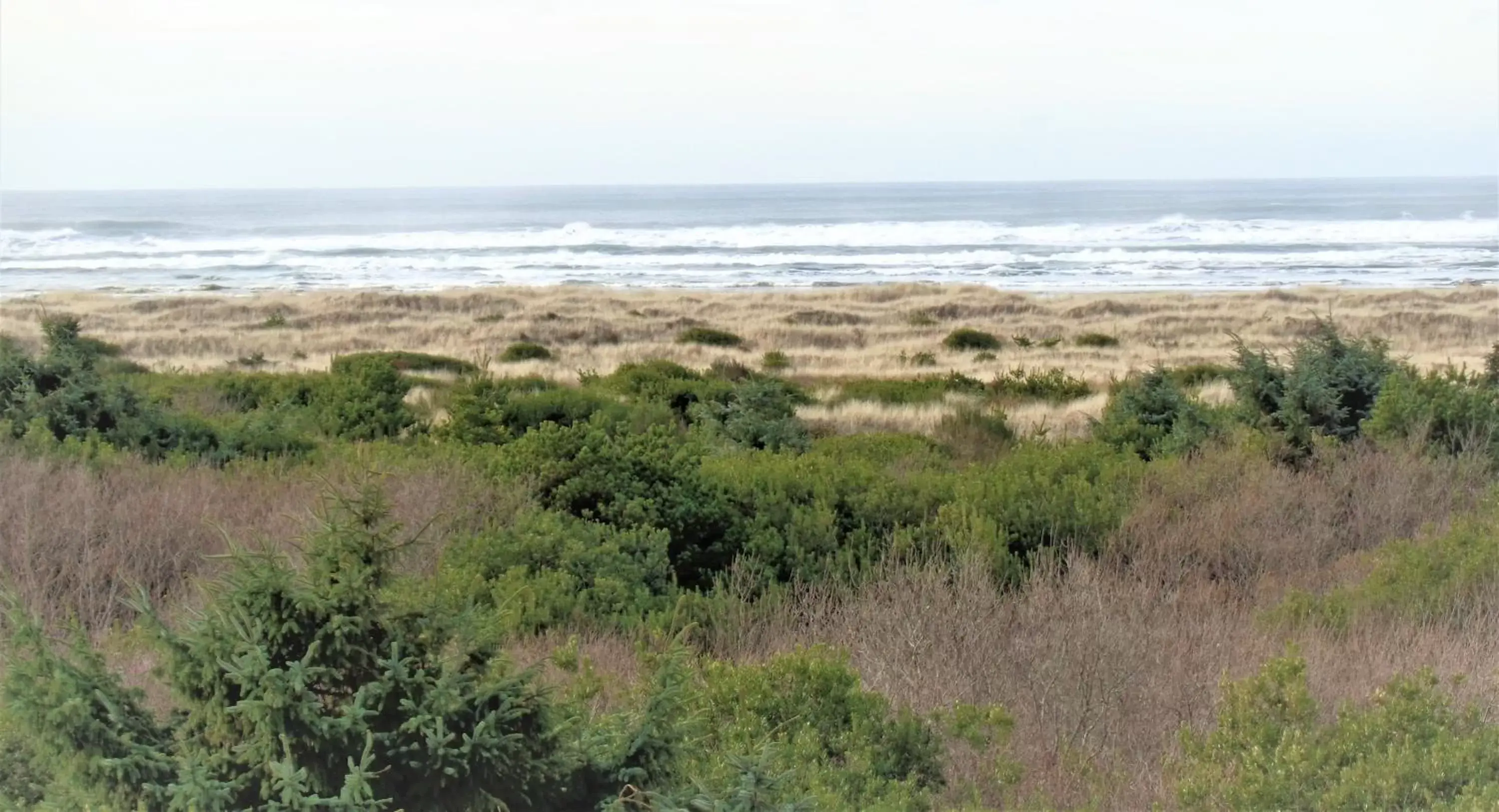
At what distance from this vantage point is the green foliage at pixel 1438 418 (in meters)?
10.9

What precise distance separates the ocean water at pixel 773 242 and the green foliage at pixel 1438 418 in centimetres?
4666

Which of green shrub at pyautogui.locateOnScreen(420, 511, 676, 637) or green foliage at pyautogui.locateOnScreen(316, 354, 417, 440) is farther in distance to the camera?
green foliage at pyautogui.locateOnScreen(316, 354, 417, 440)

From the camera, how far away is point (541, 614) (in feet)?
22.4

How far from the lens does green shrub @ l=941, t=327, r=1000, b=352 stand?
30.4m

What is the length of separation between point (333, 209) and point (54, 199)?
34.8m

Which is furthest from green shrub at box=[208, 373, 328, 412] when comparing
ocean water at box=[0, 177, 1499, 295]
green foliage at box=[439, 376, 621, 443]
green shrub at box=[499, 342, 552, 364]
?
ocean water at box=[0, 177, 1499, 295]

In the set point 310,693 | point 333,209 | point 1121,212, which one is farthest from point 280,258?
point 310,693

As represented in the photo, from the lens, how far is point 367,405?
14.0m

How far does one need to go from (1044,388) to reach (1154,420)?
22.3 ft

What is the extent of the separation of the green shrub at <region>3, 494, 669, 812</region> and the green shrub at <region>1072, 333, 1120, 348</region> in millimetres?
29121

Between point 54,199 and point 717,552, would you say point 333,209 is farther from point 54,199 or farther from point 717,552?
point 717,552

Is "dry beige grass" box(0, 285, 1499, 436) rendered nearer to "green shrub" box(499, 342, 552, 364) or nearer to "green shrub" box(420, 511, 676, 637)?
Answer: "green shrub" box(499, 342, 552, 364)

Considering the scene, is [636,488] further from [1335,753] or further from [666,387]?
[666,387]

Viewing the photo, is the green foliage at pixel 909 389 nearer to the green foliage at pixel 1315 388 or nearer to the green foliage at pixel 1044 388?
the green foliage at pixel 1044 388
